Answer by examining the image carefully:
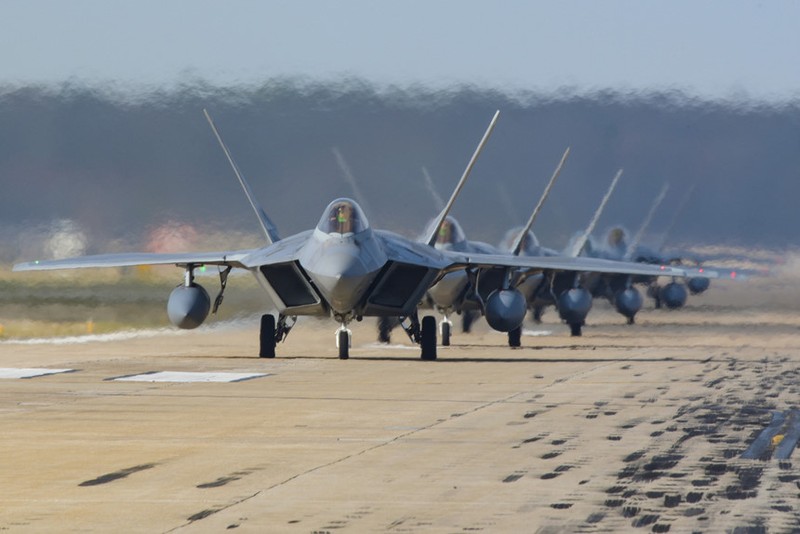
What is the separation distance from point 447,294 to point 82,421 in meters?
18.0

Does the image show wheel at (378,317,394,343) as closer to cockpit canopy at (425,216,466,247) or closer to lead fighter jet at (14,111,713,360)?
cockpit canopy at (425,216,466,247)

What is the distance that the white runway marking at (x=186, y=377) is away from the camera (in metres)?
21.5

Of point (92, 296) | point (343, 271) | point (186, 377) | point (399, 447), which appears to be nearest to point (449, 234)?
point (92, 296)

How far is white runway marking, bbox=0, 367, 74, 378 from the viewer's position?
22.3 m

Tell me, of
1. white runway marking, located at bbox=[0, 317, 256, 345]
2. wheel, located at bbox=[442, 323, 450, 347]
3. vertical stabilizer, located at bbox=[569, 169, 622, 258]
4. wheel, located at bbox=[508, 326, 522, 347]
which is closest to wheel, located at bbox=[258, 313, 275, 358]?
wheel, located at bbox=[442, 323, 450, 347]

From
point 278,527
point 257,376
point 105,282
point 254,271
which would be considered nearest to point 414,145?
point 105,282

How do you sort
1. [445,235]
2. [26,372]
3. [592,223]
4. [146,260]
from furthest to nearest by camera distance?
[592,223] < [445,235] < [146,260] < [26,372]

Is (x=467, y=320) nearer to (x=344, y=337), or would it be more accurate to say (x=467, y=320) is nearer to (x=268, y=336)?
(x=268, y=336)

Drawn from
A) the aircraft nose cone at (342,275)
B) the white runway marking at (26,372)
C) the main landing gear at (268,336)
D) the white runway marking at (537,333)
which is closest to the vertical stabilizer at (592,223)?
the white runway marking at (537,333)

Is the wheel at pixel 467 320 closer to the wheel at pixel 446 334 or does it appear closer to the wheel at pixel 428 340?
the wheel at pixel 446 334

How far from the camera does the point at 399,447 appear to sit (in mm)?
13359

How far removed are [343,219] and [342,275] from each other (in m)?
1.21

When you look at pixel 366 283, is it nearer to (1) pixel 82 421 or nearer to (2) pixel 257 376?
(2) pixel 257 376

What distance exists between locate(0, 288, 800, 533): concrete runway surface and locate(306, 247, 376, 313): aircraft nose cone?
45.4 inches
